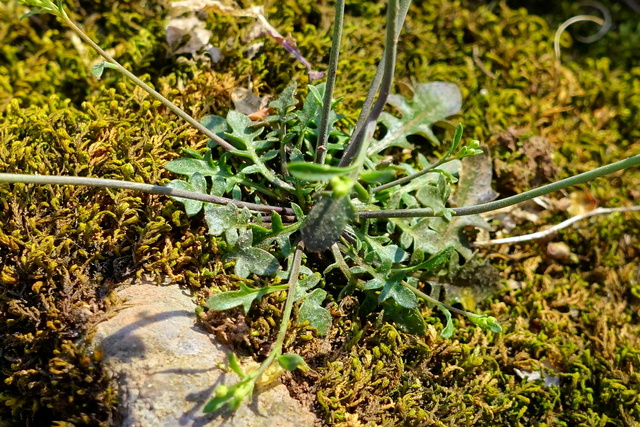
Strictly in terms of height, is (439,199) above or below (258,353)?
above

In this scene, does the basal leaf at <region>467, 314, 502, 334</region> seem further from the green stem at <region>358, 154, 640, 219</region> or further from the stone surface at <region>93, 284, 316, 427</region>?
the stone surface at <region>93, 284, 316, 427</region>

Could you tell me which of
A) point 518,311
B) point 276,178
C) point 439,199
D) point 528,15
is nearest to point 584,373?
point 518,311

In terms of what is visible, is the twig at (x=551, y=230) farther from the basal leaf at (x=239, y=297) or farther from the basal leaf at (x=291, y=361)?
the basal leaf at (x=291, y=361)

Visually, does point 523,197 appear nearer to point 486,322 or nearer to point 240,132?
point 486,322

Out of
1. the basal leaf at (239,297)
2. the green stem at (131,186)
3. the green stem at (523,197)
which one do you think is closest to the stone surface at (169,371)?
the basal leaf at (239,297)

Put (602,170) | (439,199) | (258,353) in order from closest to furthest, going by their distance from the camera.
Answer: (602,170) < (258,353) < (439,199)

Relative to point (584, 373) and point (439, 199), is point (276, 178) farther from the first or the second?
point (584, 373)

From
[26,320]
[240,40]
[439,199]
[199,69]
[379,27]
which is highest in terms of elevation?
[379,27]

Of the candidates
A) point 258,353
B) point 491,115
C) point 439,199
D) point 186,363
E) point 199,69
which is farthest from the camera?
point 491,115
